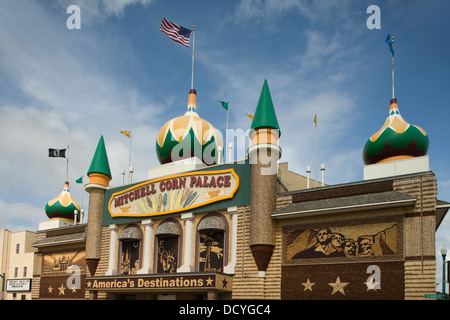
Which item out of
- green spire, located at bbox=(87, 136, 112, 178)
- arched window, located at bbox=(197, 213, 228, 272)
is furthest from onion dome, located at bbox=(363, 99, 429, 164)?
green spire, located at bbox=(87, 136, 112, 178)

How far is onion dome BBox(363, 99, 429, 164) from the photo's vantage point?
98.0ft

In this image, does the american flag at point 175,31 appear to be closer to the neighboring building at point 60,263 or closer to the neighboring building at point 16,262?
the neighboring building at point 60,263

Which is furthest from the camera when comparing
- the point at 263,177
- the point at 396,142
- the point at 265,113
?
the point at 265,113

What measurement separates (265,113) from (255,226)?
299 inches

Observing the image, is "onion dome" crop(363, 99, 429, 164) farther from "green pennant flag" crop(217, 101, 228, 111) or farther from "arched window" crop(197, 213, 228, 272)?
"green pennant flag" crop(217, 101, 228, 111)

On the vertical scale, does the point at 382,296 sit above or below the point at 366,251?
below

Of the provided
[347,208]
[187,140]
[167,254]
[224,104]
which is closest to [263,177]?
[347,208]

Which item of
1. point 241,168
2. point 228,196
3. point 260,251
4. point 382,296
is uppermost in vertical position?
point 241,168

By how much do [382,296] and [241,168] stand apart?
11.7 m

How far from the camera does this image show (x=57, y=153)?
156 ft

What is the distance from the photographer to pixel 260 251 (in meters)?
28.0

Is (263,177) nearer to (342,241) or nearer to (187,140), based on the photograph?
(342,241)
